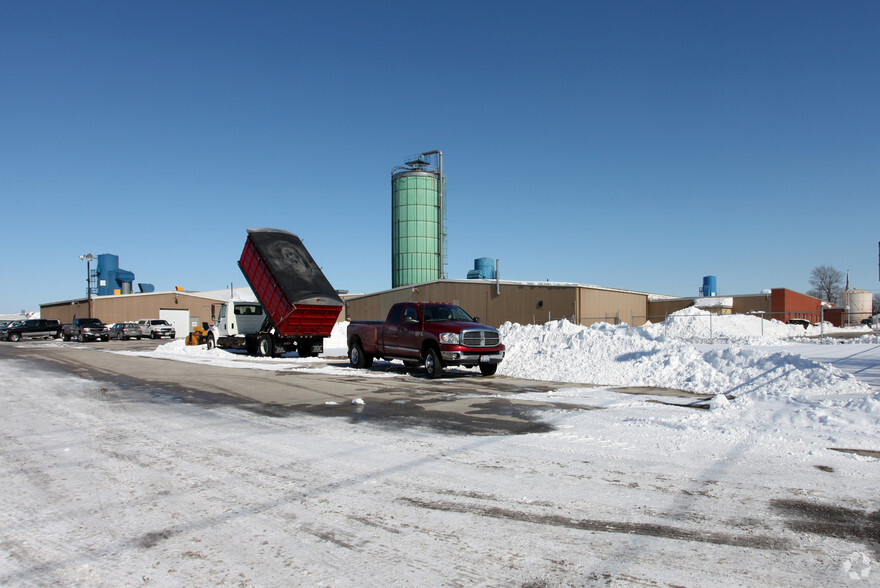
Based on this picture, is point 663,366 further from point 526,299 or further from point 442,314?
point 526,299

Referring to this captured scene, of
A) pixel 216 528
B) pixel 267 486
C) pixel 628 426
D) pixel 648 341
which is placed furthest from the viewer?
pixel 648 341

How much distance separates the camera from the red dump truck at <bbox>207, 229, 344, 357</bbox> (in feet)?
72.0

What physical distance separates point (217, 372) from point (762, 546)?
51.5 feet

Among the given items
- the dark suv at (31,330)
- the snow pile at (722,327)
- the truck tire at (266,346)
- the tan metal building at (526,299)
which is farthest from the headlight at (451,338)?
the dark suv at (31,330)

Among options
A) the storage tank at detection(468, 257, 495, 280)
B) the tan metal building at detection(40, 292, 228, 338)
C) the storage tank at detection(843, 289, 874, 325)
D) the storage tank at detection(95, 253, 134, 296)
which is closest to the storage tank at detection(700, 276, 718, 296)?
the storage tank at detection(843, 289, 874, 325)

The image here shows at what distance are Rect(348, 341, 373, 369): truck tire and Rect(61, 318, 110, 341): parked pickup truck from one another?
111 ft

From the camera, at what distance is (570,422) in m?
8.71

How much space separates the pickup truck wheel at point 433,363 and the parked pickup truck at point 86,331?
3775cm

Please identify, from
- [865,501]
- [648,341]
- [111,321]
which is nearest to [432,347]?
[648,341]

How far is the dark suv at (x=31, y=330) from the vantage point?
47.9 m

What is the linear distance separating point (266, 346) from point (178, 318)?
142 ft

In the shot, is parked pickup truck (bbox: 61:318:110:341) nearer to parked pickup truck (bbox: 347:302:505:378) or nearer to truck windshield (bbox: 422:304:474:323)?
parked pickup truck (bbox: 347:302:505:378)

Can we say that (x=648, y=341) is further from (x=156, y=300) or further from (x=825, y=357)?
(x=156, y=300)

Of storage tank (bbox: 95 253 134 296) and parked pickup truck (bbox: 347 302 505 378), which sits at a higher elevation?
storage tank (bbox: 95 253 134 296)
